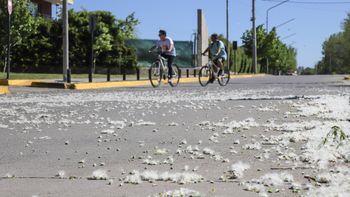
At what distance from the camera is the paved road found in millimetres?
3875

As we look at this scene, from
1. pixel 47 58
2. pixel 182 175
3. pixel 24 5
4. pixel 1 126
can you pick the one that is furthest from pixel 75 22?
pixel 182 175

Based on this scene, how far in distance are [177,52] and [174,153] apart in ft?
141

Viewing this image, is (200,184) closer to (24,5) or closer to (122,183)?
(122,183)

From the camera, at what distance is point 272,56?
91.5m

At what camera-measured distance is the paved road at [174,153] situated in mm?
3875

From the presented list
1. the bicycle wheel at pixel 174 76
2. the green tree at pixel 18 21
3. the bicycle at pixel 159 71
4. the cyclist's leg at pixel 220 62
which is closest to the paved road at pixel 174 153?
the bicycle at pixel 159 71

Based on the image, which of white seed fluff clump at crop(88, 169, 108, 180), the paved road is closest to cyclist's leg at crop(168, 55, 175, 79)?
the paved road

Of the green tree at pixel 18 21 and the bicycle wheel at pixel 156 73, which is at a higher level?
the green tree at pixel 18 21

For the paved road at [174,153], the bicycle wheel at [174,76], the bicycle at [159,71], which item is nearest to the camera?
the paved road at [174,153]

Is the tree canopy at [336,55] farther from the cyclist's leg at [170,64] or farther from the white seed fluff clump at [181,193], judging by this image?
the white seed fluff clump at [181,193]

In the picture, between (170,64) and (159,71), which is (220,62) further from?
(159,71)

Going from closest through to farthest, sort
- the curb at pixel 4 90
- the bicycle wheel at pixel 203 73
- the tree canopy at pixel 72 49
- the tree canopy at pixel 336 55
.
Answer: the curb at pixel 4 90, the bicycle wheel at pixel 203 73, the tree canopy at pixel 72 49, the tree canopy at pixel 336 55

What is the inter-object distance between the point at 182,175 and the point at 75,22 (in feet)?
134

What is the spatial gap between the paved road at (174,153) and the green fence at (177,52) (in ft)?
128
